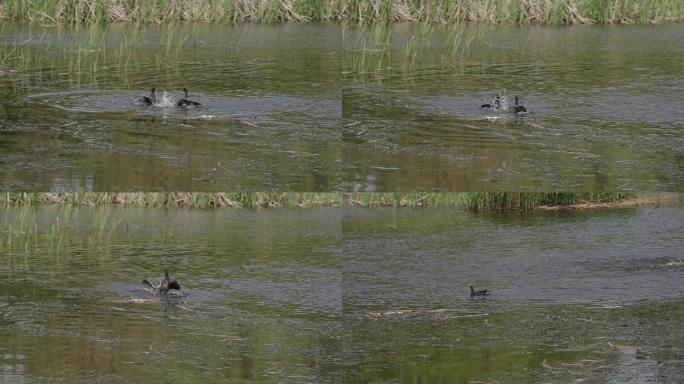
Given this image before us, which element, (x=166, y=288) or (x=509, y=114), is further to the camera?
(x=509, y=114)

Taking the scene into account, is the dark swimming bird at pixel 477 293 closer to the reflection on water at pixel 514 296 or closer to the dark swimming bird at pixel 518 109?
the reflection on water at pixel 514 296

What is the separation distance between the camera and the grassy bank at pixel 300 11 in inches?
623

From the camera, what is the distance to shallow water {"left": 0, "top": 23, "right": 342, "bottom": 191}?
959 centimetres

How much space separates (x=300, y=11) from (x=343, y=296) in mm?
7688

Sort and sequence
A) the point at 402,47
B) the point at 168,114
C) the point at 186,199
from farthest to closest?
the point at 186,199
the point at 402,47
the point at 168,114

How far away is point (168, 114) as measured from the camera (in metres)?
11.0

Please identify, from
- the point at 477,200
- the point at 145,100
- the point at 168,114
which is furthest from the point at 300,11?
the point at 168,114

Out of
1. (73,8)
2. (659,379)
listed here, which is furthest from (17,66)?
(659,379)

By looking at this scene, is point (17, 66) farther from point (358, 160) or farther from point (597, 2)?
point (597, 2)

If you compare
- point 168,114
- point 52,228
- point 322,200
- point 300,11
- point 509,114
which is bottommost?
point 52,228

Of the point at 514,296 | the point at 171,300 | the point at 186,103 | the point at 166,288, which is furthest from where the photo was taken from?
the point at 186,103

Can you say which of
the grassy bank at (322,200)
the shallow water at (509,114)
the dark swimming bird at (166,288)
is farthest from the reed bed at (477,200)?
the dark swimming bird at (166,288)

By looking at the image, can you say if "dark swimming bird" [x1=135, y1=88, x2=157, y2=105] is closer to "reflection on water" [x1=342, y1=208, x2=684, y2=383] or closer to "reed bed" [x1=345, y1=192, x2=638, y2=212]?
"reflection on water" [x1=342, y1=208, x2=684, y2=383]

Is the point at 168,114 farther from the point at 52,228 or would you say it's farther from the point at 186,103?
the point at 52,228
